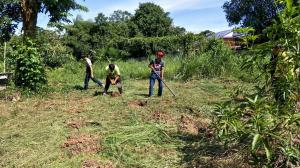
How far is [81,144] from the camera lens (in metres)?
6.43

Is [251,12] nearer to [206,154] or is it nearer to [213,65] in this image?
[213,65]

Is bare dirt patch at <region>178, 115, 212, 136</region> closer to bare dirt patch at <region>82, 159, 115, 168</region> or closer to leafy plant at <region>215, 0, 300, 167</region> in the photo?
bare dirt patch at <region>82, 159, 115, 168</region>

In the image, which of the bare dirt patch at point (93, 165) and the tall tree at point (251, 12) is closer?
A: the bare dirt patch at point (93, 165)

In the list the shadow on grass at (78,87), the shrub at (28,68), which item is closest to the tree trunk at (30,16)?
the shrub at (28,68)

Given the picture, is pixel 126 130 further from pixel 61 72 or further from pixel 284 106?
pixel 61 72

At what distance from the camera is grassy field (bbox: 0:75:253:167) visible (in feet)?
19.3

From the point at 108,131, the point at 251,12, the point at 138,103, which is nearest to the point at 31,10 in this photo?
the point at 138,103

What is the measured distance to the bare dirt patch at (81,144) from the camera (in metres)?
6.21

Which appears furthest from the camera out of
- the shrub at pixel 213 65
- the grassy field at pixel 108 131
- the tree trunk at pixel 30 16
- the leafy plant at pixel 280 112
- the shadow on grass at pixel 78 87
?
the shrub at pixel 213 65

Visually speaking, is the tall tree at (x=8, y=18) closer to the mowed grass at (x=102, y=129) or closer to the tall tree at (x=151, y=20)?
the mowed grass at (x=102, y=129)

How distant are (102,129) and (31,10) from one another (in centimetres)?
727

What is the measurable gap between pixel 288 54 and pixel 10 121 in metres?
5.84

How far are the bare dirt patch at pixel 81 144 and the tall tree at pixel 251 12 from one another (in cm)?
2581

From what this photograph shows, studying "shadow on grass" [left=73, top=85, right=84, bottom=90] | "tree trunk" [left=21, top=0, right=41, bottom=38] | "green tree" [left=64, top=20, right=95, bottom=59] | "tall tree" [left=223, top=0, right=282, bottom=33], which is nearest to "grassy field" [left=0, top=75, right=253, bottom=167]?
"shadow on grass" [left=73, top=85, right=84, bottom=90]
